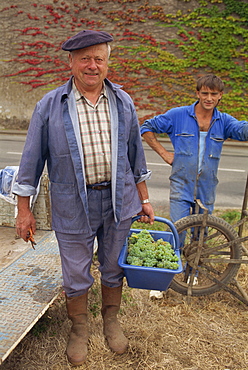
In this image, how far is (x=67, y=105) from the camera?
2234mm

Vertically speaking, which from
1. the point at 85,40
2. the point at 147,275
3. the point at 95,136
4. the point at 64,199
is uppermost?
the point at 85,40

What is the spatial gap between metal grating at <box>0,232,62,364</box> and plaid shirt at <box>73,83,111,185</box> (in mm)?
1058

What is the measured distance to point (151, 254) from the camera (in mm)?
2494

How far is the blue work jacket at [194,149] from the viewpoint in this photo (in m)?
3.33

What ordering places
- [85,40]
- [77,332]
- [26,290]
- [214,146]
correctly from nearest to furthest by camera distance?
[85,40] < [77,332] < [26,290] < [214,146]

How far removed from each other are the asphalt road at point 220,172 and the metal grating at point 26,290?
10.7ft

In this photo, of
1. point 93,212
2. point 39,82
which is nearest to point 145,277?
point 93,212

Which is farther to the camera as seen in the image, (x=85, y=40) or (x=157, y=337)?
(x=157, y=337)

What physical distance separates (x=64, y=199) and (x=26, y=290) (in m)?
0.99

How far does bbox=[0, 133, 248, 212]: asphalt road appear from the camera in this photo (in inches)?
275

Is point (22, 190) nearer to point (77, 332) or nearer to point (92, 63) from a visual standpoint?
point (92, 63)

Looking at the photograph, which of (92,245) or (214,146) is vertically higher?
(214,146)

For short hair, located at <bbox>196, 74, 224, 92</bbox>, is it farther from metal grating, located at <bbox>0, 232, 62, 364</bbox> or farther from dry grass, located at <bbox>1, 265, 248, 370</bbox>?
metal grating, located at <bbox>0, 232, 62, 364</bbox>

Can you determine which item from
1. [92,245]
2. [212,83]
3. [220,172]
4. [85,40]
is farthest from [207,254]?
[220,172]
